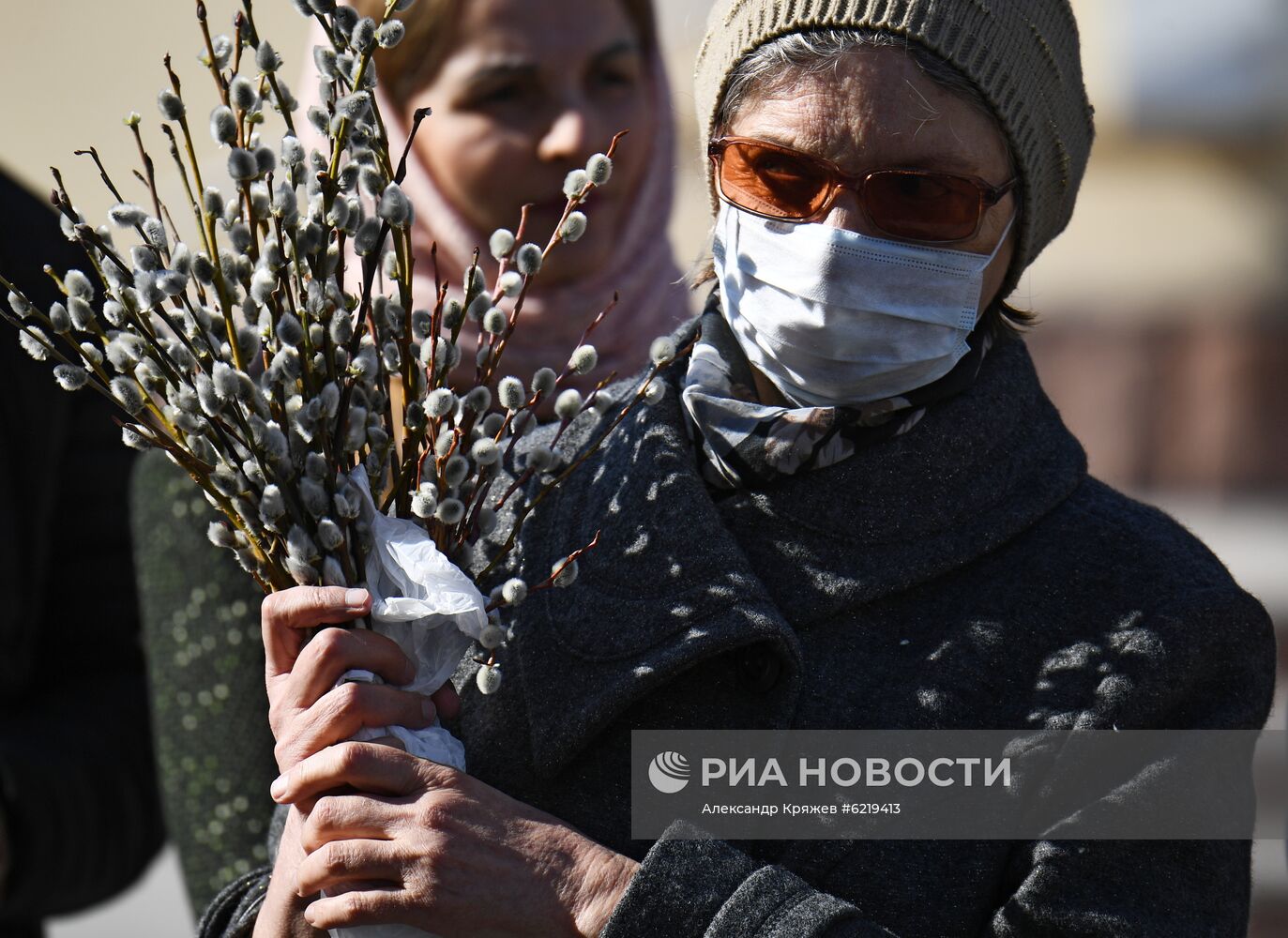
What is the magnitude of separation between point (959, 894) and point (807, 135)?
84cm

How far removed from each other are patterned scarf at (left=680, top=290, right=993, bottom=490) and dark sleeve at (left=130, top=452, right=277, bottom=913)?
2.49 feet

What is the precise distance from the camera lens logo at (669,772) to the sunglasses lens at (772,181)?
62 centimetres

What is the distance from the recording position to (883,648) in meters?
1.78

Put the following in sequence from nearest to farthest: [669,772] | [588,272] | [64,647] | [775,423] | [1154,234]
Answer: [669,772] → [775,423] → [588,272] → [64,647] → [1154,234]

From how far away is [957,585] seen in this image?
5.91ft

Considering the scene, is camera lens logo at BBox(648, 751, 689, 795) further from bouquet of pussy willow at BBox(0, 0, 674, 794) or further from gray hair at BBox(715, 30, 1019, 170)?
gray hair at BBox(715, 30, 1019, 170)

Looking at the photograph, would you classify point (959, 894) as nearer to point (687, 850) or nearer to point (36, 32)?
point (687, 850)

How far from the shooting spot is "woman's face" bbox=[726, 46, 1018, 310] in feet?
5.67

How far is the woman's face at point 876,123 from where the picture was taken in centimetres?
173

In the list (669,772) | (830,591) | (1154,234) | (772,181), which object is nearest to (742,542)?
(830,591)

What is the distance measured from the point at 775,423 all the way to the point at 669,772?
42 cm

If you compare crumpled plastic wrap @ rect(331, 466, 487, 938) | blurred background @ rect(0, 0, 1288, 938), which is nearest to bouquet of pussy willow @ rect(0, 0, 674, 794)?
crumpled plastic wrap @ rect(331, 466, 487, 938)

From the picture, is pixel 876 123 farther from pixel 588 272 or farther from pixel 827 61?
pixel 588 272

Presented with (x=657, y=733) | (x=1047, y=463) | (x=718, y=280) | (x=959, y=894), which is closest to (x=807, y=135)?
(x=718, y=280)
